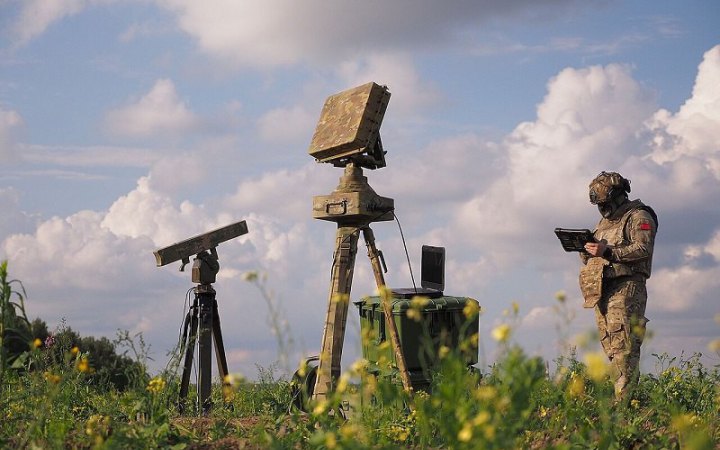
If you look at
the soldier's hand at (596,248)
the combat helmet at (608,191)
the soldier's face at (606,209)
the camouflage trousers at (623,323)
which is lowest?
the camouflage trousers at (623,323)

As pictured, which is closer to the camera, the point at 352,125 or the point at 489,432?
the point at 489,432

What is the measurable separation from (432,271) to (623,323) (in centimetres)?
233

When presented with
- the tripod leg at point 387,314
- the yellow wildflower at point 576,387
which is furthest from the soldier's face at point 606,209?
the yellow wildflower at point 576,387

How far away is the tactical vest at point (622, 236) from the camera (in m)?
8.32

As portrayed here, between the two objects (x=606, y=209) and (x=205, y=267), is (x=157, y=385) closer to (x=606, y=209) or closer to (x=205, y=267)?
(x=205, y=267)

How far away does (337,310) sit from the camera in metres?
8.70

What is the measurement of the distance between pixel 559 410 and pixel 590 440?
17.3 inches

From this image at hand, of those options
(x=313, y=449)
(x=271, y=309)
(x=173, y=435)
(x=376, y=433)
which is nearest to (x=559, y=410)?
(x=376, y=433)

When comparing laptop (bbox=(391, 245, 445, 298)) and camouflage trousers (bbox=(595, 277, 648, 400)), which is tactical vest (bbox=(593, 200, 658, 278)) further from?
laptop (bbox=(391, 245, 445, 298))

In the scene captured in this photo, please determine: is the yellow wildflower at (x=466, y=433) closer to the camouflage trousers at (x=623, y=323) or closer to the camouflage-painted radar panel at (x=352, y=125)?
the camouflage trousers at (x=623, y=323)

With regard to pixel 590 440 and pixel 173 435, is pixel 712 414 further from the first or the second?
pixel 173 435

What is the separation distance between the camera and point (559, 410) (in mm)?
5945

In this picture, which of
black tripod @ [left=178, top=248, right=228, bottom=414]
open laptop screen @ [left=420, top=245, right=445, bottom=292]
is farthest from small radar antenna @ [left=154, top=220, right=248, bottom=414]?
open laptop screen @ [left=420, top=245, right=445, bottom=292]

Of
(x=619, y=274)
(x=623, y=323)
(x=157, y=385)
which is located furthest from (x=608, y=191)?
(x=157, y=385)
